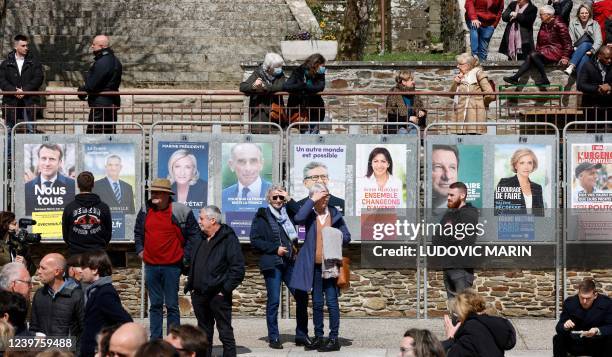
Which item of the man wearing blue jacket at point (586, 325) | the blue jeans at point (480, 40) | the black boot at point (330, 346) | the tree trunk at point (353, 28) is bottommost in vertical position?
the black boot at point (330, 346)

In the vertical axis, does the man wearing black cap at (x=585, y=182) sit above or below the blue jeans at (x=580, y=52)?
below

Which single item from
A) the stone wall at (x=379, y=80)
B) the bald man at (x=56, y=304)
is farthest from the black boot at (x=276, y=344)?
the stone wall at (x=379, y=80)

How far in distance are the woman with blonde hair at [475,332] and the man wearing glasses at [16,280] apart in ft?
12.0

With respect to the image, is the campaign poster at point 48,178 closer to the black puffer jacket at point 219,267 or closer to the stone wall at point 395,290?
the stone wall at point 395,290

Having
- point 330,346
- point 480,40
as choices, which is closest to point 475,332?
point 330,346

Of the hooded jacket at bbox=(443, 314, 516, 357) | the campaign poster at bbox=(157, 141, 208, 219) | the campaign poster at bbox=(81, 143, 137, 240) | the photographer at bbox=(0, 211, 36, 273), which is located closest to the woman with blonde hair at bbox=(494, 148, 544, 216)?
the campaign poster at bbox=(157, 141, 208, 219)

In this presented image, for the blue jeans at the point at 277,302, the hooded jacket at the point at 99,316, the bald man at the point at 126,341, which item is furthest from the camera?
the blue jeans at the point at 277,302

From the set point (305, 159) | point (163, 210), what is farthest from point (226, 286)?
point (305, 159)

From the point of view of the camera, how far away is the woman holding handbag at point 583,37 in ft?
74.2

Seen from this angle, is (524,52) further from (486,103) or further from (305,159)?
(305,159)

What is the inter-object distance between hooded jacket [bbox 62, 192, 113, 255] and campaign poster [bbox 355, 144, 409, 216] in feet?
10.4

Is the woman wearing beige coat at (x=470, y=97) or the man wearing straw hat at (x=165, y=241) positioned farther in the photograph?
the woman wearing beige coat at (x=470, y=97)

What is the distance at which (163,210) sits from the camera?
16531mm

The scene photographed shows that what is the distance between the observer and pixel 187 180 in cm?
1858
